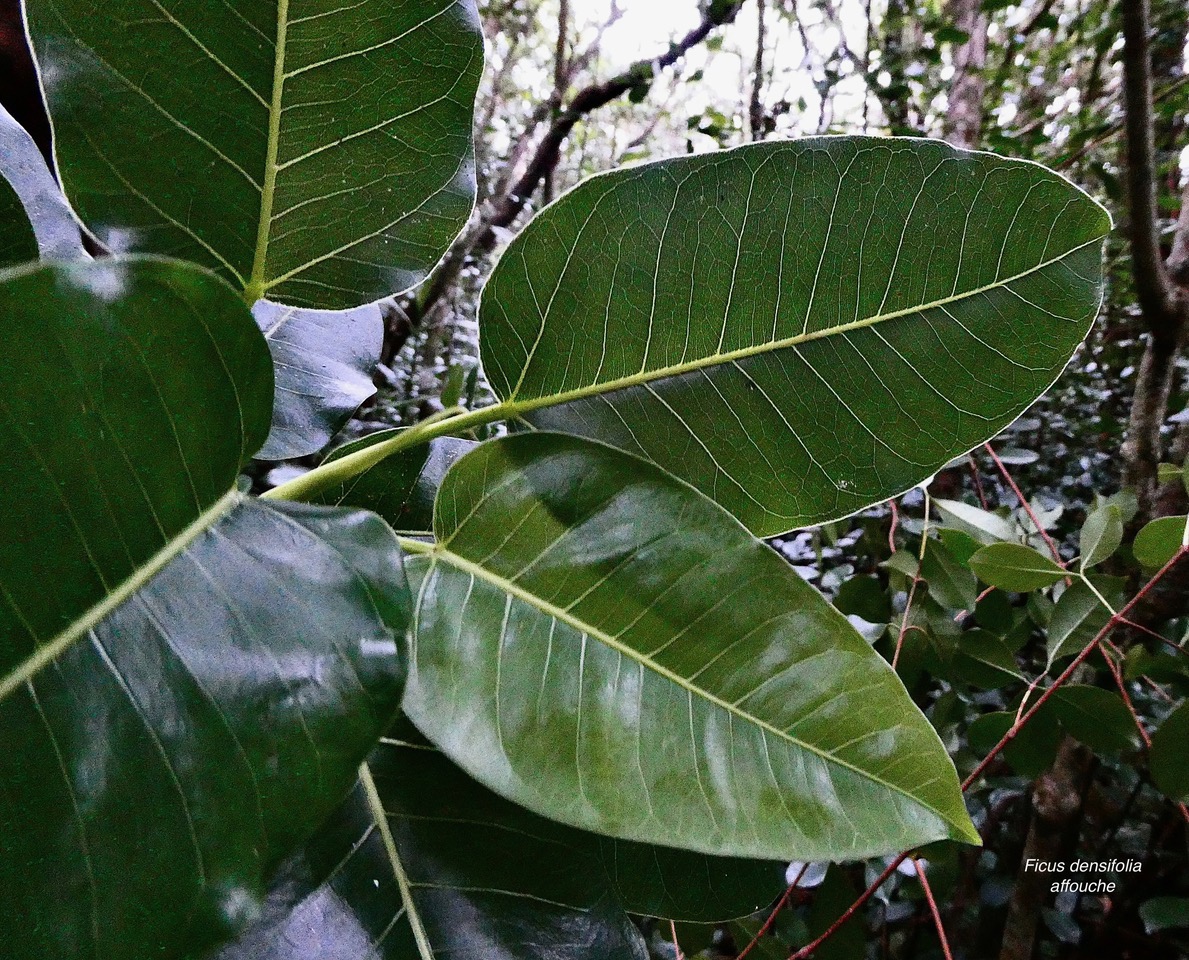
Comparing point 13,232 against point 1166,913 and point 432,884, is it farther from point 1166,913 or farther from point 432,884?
point 1166,913

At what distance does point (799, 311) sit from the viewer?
1.10 ft

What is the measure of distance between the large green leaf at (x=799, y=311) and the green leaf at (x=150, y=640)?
5.6 inches

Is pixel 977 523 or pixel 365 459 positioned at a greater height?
pixel 365 459

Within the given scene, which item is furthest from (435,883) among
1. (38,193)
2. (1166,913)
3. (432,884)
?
(1166,913)

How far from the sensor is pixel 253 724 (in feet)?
0.71

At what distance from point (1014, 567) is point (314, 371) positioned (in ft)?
2.07

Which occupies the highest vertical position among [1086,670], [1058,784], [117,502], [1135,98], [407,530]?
[1135,98]

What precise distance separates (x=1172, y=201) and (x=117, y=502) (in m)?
2.27

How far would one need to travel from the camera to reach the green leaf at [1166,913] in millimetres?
1006

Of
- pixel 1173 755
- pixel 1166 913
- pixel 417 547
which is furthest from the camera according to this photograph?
pixel 1166 913

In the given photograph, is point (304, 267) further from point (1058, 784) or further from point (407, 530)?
point (1058, 784)

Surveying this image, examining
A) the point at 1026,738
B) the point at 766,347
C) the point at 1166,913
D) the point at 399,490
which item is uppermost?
the point at 766,347

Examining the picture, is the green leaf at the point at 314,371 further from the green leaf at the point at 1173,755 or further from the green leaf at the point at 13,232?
the green leaf at the point at 1173,755

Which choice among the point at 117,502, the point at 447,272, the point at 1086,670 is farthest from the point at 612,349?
the point at 447,272
